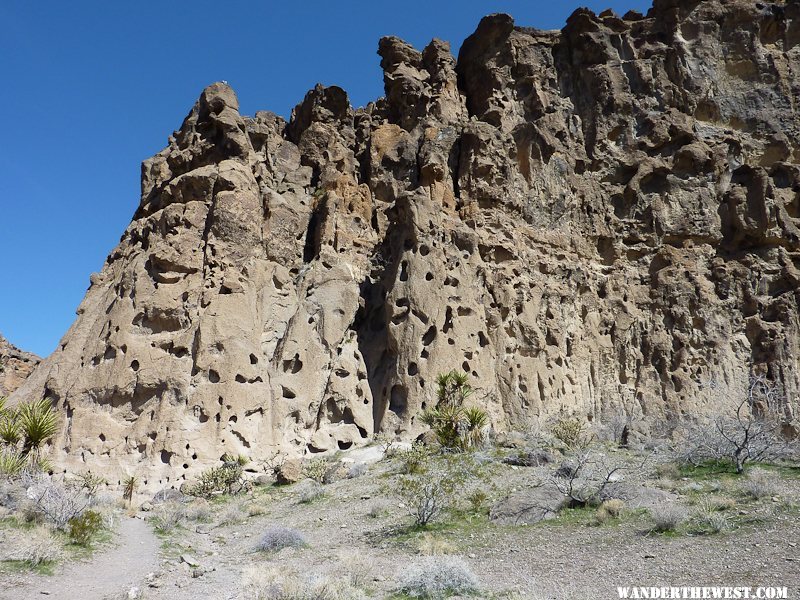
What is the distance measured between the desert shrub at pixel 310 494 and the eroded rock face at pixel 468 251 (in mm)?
5564

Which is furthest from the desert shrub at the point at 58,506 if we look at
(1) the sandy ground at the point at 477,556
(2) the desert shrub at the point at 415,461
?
(2) the desert shrub at the point at 415,461

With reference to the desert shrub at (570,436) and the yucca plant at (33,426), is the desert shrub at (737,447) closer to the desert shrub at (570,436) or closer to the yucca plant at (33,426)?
the desert shrub at (570,436)

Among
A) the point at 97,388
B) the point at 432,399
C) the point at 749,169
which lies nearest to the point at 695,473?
the point at 432,399

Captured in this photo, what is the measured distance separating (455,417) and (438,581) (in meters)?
13.2

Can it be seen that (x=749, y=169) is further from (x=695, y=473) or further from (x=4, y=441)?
(x=4, y=441)

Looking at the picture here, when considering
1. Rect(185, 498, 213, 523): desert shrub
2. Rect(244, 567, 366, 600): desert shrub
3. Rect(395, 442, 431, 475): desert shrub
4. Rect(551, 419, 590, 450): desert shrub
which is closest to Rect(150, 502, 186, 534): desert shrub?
Rect(185, 498, 213, 523): desert shrub

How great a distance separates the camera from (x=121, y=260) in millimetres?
29234

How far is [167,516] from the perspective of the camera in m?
17.0

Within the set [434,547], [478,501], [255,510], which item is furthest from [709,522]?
[255,510]

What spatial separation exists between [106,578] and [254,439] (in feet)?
46.7

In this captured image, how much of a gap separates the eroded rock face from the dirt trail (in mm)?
10113

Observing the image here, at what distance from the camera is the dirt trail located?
915cm

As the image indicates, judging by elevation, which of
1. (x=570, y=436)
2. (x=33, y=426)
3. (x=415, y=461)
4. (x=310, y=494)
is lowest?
(x=310, y=494)

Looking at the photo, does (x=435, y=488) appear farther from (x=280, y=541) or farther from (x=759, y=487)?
(x=759, y=487)
